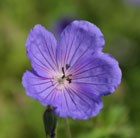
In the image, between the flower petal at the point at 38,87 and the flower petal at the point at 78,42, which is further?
the flower petal at the point at 78,42

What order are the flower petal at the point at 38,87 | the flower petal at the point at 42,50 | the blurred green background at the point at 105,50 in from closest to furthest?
the flower petal at the point at 38,87 → the flower petal at the point at 42,50 → the blurred green background at the point at 105,50

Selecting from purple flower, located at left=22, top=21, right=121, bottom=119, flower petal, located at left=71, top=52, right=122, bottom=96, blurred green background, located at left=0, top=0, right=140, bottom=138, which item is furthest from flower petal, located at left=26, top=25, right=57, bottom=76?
blurred green background, located at left=0, top=0, right=140, bottom=138

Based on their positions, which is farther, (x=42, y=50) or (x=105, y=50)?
(x=105, y=50)

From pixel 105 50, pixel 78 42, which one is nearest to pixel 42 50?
pixel 78 42

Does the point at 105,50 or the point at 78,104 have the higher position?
the point at 105,50

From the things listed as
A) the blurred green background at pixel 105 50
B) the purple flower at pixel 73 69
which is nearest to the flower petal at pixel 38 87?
the purple flower at pixel 73 69

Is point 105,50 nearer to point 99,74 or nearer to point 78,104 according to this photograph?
point 99,74

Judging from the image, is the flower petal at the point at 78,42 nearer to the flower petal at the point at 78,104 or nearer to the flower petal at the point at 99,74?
the flower petal at the point at 99,74
